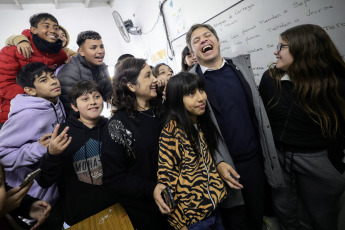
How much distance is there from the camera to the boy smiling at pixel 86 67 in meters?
1.79

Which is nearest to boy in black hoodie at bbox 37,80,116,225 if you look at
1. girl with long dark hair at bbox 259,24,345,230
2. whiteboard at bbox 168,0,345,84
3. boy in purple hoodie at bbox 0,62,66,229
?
boy in purple hoodie at bbox 0,62,66,229

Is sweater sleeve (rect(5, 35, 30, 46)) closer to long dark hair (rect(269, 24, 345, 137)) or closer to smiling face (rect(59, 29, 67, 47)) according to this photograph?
smiling face (rect(59, 29, 67, 47))

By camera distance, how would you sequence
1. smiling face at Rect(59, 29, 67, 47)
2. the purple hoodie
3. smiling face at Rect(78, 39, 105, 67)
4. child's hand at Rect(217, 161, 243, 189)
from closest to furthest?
child's hand at Rect(217, 161, 243, 189) → the purple hoodie → smiling face at Rect(78, 39, 105, 67) → smiling face at Rect(59, 29, 67, 47)

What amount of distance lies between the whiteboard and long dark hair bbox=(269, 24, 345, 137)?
34cm

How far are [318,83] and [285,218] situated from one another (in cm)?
121

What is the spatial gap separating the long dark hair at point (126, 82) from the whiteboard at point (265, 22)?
138 cm

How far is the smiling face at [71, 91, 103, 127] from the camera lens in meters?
1.36

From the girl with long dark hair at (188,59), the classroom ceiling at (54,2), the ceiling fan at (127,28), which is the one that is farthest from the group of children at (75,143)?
the classroom ceiling at (54,2)

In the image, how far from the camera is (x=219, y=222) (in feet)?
3.58

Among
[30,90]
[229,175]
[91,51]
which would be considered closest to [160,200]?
[229,175]

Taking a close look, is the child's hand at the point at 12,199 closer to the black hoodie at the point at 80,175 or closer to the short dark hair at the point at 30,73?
the black hoodie at the point at 80,175

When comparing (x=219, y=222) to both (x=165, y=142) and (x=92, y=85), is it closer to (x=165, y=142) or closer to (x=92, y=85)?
(x=165, y=142)

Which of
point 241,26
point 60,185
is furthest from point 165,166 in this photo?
point 241,26

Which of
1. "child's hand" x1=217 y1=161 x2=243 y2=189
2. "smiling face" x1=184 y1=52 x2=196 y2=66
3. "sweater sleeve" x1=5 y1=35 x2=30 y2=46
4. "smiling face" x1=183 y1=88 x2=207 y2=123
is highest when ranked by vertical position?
"sweater sleeve" x1=5 y1=35 x2=30 y2=46
